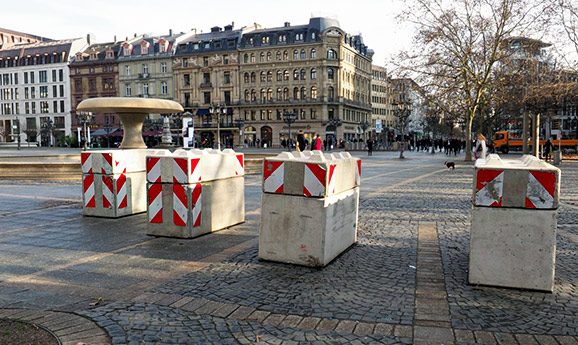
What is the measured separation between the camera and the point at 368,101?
9244 cm

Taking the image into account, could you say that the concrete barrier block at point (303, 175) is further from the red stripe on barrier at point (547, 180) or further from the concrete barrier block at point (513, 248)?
the red stripe on barrier at point (547, 180)

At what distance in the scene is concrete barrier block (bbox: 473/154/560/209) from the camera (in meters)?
4.56

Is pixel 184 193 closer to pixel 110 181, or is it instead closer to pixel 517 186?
pixel 110 181

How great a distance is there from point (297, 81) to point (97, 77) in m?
38.6

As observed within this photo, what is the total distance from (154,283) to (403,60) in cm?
3214

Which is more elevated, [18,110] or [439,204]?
[18,110]

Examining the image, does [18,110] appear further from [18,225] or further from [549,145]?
[18,225]

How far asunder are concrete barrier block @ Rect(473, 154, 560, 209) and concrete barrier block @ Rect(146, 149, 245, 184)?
369 centimetres

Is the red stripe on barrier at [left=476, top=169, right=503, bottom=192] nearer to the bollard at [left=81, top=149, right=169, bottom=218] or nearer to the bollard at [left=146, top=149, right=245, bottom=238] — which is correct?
the bollard at [left=146, top=149, right=245, bottom=238]

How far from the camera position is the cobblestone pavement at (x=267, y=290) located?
12.0ft

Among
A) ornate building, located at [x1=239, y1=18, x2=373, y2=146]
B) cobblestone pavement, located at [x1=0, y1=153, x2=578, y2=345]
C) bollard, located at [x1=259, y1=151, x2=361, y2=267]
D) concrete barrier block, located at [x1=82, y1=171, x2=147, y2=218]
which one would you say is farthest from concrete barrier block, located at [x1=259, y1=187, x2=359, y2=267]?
ornate building, located at [x1=239, y1=18, x2=373, y2=146]

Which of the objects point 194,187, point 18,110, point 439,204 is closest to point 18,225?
point 194,187

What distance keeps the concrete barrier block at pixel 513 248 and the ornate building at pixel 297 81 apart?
6570cm

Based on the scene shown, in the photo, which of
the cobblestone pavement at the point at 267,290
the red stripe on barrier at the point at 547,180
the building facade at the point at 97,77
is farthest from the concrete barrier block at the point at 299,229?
the building facade at the point at 97,77
